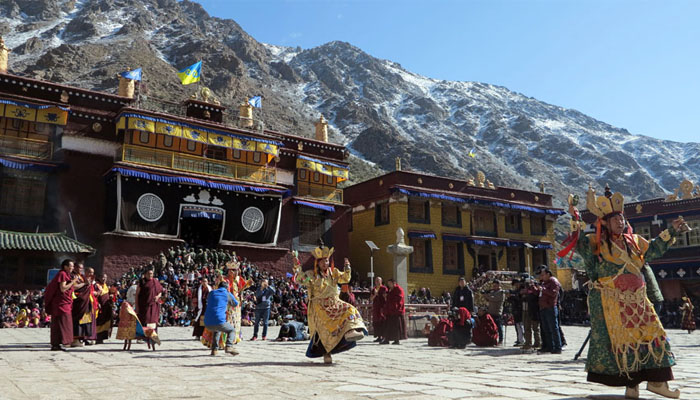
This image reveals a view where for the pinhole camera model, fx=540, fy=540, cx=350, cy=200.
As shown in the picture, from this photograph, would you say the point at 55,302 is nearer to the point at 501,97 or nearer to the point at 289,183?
the point at 289,183

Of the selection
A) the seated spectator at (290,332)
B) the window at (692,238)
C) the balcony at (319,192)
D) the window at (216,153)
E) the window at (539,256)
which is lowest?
the seated spectator at (290,332)

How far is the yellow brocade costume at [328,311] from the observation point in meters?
8.41

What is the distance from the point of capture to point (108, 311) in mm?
12562

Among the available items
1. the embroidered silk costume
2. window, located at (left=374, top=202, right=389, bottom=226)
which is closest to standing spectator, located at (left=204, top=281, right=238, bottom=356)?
the embroidered silk costume

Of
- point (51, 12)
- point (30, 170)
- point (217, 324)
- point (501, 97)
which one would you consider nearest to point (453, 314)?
point (217, 324)

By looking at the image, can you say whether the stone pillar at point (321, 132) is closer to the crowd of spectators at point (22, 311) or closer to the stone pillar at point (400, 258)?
the stone pillar at point (400, 258)

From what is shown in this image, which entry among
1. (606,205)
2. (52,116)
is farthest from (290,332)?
(52,116)

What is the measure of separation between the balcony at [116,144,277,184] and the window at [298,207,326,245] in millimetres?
2750

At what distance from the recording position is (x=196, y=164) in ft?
86.3

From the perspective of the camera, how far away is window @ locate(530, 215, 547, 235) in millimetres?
36844

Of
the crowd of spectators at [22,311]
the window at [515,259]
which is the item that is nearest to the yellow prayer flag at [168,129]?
the crowd of spectators at [22,311]

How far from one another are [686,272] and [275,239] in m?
24.6

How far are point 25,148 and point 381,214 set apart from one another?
18.7 metres

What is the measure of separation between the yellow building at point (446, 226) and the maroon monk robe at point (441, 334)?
17413mm
